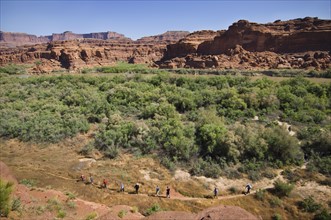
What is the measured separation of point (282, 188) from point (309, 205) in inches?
63.5

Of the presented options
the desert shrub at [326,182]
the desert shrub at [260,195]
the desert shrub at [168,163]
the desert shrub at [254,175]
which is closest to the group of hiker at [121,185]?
the desert shrub at [168,163]

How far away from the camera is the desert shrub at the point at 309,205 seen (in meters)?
14.8

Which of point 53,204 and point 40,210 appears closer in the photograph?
point 40,210

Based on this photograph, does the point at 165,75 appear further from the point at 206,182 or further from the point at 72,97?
the point at 206,182

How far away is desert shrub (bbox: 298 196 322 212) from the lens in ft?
48.6

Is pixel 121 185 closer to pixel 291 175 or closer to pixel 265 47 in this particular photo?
pixel 291 175

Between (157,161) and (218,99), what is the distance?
1283 centimetres

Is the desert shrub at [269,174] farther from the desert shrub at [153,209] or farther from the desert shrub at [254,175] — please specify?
the desert shrub at [153,209]

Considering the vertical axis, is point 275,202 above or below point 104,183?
below

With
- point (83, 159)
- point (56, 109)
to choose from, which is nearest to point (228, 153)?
point (83, 159)

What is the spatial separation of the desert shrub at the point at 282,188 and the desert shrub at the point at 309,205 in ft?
2.82

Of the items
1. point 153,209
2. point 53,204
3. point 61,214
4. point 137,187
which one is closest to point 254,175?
point 153,209

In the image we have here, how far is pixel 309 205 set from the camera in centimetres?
1502

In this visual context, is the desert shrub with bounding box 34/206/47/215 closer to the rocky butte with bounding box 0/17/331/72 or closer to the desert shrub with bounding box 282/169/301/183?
the desert shrub with bounding box 282/169/301/183
